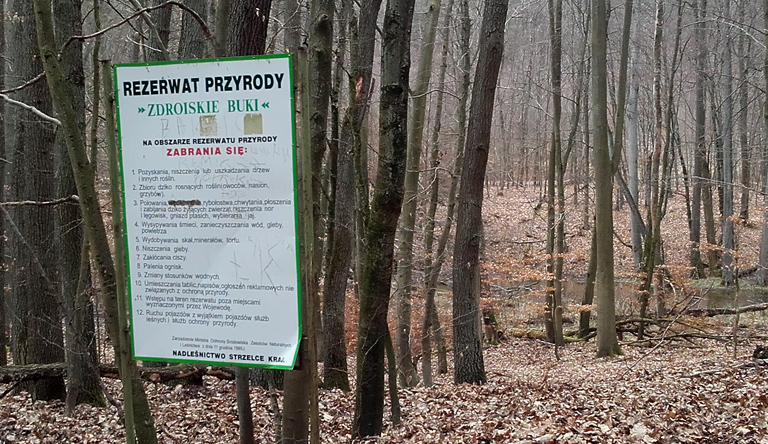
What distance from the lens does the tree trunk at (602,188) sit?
10.9 m

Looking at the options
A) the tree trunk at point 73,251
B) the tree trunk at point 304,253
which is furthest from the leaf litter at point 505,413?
the tree trunk at point 304,253

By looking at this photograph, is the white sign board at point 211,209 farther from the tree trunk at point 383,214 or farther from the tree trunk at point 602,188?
the tree trunk at point 602,188

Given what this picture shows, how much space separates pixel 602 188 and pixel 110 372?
29.4ft

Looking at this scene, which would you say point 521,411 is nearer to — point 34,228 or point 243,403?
point 243,403

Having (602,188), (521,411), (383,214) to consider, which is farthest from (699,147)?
(383,214)

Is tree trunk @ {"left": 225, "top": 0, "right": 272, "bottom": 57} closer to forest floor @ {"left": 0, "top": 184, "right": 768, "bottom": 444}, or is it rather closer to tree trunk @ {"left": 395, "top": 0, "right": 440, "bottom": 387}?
forest floor @ {"left": 0, "top": 184, "right": 768, "bottom": 444}

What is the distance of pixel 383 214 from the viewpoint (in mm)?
4840

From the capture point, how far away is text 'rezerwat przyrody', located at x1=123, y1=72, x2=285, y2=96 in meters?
2.77

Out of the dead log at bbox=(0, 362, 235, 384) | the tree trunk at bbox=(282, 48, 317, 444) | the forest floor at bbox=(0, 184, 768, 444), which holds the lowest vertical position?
the forest floor at bbox=(0, 184, 768, 444)

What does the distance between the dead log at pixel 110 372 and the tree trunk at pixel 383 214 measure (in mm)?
2143

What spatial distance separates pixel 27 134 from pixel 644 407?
7.41 metres

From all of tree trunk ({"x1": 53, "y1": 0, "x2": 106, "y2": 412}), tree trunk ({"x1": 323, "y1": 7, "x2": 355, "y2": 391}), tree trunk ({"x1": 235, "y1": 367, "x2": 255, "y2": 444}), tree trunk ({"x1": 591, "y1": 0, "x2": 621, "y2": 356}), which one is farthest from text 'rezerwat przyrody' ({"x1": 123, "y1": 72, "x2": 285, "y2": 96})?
tree trunk ({"x1": 591, "y1": 0, "x2": 621, "y2": 356})

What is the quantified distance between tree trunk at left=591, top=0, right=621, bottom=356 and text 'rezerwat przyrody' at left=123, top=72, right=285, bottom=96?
31.4 feet

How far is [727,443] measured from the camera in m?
4.78
